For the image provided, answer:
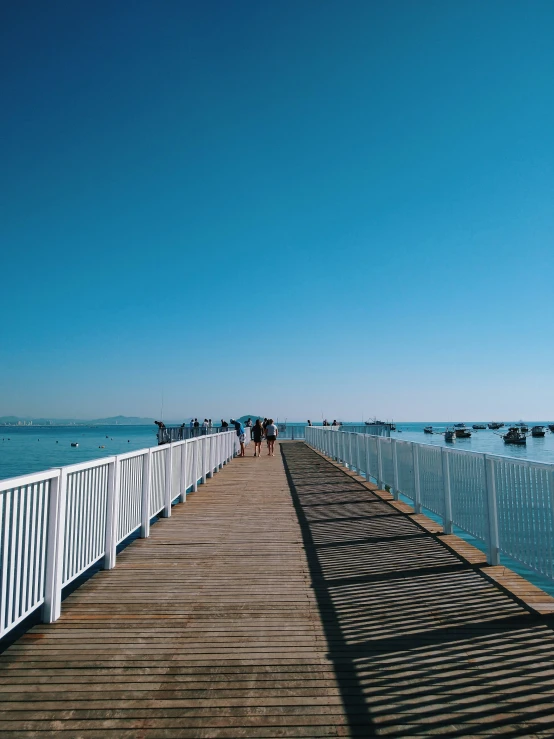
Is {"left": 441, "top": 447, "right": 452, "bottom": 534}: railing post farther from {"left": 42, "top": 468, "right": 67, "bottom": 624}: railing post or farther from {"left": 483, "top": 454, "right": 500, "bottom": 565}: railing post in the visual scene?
{"left": 42, "top": 468, "right": 67, "bottom": 624}: railing post

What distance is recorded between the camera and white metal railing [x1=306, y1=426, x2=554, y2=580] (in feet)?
14.4

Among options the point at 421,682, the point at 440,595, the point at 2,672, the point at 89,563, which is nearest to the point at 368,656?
the point at 421,682

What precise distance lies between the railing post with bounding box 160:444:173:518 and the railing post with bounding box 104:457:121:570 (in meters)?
2.65

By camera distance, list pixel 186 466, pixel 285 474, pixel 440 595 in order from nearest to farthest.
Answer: pixel 440 595, pixel 186 466, pixel 285 474

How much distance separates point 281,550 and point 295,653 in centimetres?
282

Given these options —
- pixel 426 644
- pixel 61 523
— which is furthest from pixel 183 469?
pixel 426 644

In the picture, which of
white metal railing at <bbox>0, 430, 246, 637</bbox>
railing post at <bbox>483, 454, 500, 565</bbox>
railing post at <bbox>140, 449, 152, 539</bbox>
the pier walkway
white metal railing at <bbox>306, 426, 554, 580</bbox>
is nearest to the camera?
the pier walkway

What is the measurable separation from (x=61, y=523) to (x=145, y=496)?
9.02ft

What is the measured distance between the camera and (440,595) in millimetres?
4590

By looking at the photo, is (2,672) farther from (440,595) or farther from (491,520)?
(491,520)

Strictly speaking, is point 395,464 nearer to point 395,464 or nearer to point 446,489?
point 395,464

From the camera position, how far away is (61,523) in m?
4.14

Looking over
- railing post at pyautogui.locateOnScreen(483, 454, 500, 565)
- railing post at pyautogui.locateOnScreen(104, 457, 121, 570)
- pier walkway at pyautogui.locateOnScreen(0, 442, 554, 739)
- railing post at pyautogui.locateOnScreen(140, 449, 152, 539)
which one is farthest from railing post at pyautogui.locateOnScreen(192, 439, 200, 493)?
railing post at pyautogui.locateOnScreen(483, 454, 500, 565)

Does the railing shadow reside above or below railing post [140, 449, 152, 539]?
below
